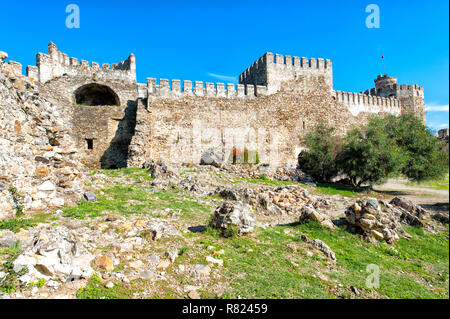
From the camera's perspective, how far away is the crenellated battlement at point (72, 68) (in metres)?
18.0

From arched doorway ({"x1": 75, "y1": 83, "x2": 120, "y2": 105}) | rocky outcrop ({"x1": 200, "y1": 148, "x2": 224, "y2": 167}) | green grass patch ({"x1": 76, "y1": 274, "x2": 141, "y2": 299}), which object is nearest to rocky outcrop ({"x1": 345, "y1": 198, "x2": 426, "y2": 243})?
green grass patch ({"x1": 76, "y1": 274, "x2": 141, "y2": 299})

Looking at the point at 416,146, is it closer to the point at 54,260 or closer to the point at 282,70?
the point at 282,70

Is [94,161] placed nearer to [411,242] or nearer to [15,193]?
[15,193]

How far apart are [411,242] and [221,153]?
12734 mm

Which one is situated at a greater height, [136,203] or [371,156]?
[371,156]

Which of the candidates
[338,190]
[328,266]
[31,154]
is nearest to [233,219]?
[328,266]

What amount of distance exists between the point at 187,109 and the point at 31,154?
41.5 feet

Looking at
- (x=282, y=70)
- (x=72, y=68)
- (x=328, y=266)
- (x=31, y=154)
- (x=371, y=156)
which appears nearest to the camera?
(x=328, y=266)

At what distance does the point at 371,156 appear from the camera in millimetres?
16156

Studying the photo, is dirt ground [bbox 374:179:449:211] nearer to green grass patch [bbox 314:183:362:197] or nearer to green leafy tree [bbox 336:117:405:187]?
green leafy tree [bbox 336:117:405:187]

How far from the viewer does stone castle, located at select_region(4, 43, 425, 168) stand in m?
17.7

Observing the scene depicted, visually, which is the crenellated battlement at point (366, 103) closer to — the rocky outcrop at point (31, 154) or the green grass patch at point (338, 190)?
the green grass patch at point (338, 190)

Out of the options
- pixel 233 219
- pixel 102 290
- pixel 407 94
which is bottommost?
pixel 102 290
